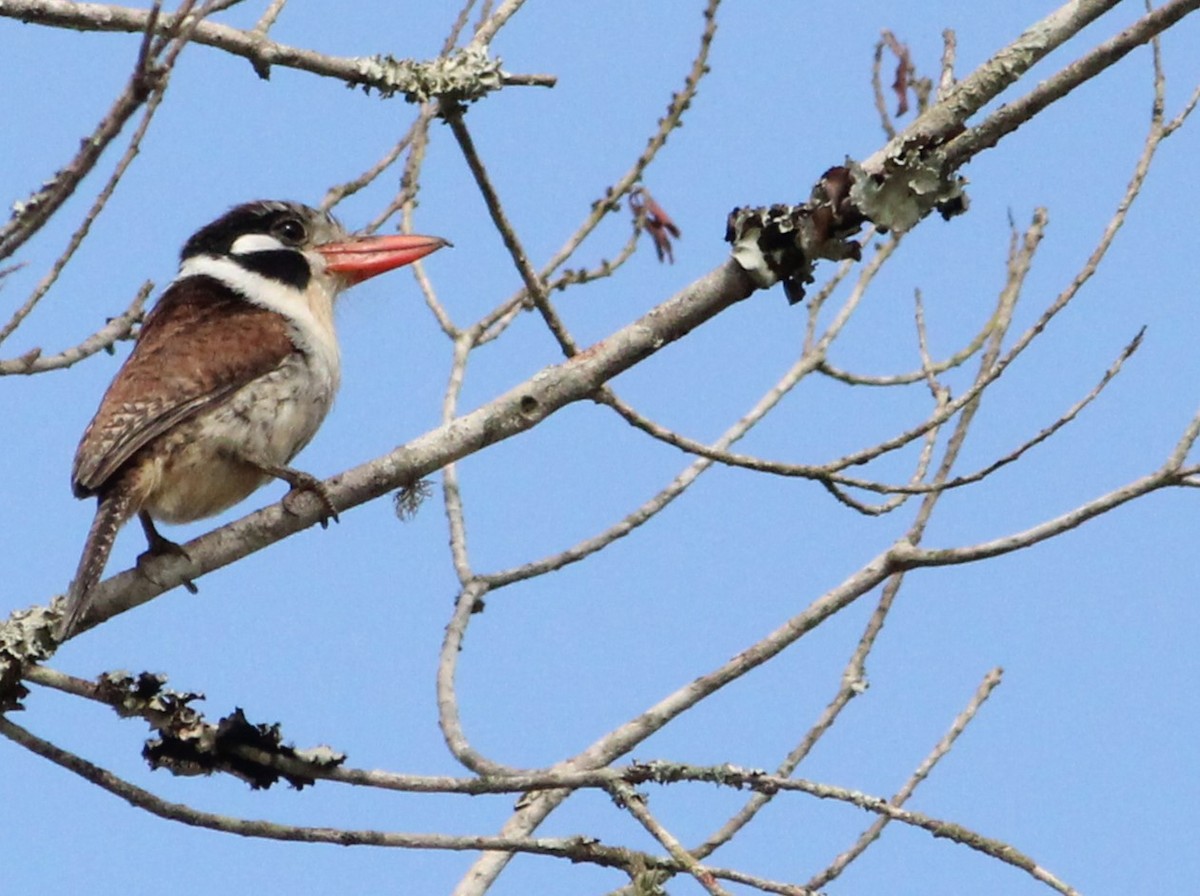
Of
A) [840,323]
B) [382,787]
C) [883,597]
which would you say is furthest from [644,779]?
[840,323]

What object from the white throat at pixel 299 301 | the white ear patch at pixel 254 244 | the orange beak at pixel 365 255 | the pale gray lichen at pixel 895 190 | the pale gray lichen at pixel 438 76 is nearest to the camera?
the pale gray lichen at pixel 895 190

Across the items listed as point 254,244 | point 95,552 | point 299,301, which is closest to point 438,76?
point 95,552

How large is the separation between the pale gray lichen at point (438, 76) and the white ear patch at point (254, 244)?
4.42 ft

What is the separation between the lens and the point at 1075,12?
2.47m

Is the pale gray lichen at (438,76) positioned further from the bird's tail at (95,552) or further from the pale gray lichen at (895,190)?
the bird's tail at (95,552)

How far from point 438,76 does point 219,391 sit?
3.41 ft

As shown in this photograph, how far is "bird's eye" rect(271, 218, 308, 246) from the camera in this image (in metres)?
4.15

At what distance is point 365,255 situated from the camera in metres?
4.05

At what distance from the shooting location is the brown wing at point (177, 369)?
3264 millimetres

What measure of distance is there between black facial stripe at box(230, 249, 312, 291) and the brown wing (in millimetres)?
167

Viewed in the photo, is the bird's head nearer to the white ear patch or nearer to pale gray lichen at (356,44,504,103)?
the white ear patch

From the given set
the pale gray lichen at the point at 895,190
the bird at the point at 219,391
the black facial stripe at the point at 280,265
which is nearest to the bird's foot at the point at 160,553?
the bird at the point at 219,391

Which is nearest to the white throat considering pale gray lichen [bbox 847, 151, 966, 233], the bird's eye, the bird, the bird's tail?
the bird

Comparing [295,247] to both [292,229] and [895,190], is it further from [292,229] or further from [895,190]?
[895,190]
